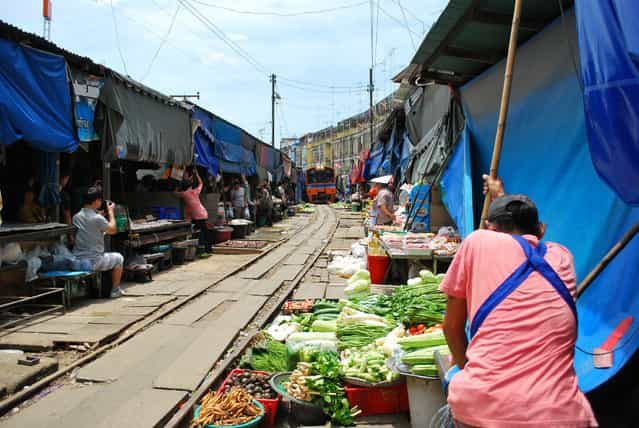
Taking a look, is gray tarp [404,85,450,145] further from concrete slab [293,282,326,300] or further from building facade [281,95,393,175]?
building facade [281,95,393,175]

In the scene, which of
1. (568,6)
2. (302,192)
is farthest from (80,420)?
(302,192)

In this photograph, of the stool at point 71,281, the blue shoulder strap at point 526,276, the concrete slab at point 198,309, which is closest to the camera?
the blue shoulder strap at point 526,276

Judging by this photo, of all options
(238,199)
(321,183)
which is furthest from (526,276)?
(321,183)

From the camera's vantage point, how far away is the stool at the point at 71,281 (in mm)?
7496

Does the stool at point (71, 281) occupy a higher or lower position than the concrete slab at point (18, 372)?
higher

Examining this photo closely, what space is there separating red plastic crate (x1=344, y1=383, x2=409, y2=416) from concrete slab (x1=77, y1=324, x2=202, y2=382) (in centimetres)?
256

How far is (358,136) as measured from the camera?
190 feet

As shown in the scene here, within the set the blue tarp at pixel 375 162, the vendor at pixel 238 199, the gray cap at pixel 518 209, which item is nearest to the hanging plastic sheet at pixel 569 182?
the gray cap at pixel 518 209

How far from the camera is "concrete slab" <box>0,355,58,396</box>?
4.56 m

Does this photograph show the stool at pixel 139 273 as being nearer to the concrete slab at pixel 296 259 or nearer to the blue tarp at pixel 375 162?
the concrete slab at pixel 296 259

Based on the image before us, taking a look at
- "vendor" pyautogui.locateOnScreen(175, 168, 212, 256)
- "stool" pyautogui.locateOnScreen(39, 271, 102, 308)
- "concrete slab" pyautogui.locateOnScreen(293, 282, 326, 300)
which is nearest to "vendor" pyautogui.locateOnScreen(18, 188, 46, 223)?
"stool" pyautogui.locateOnScreen(39, 271, 102, 308)

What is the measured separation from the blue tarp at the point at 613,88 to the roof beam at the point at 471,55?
425cm

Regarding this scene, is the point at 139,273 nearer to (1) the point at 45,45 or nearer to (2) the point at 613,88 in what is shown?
(1) the point at 45,45

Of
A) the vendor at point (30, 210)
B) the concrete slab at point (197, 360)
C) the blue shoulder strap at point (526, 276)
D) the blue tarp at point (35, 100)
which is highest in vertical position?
the blue tarp at point (35, 100)
